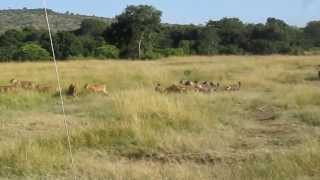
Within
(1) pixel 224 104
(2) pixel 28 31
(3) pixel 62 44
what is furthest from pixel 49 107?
(2) pixel 28 31

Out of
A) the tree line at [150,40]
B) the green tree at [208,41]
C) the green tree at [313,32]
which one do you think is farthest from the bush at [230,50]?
the green tree at [313,32]

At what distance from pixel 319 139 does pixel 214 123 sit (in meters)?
2.45

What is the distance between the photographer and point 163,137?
28.9 feet

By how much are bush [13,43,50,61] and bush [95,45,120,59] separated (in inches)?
143

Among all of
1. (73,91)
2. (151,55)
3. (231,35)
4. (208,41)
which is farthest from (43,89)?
(231,35)

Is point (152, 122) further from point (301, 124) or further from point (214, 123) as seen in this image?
point (301, 124)

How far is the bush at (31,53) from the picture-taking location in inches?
1829

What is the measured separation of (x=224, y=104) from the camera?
44.6 ft

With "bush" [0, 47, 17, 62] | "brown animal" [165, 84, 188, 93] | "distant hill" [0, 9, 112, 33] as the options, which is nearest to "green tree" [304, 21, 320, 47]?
"bush" [0, 47, 17, 62]

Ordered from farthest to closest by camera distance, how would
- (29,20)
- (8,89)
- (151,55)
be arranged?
(29,20)
(151,55)
(8,89)

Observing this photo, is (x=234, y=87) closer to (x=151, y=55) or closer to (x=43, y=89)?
(x=43, y=89)

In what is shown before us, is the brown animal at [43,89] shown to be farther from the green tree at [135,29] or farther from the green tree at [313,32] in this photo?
the green tree at [313,32]

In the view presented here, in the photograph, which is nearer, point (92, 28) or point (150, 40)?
point (150, 40)

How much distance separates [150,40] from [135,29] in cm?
237
